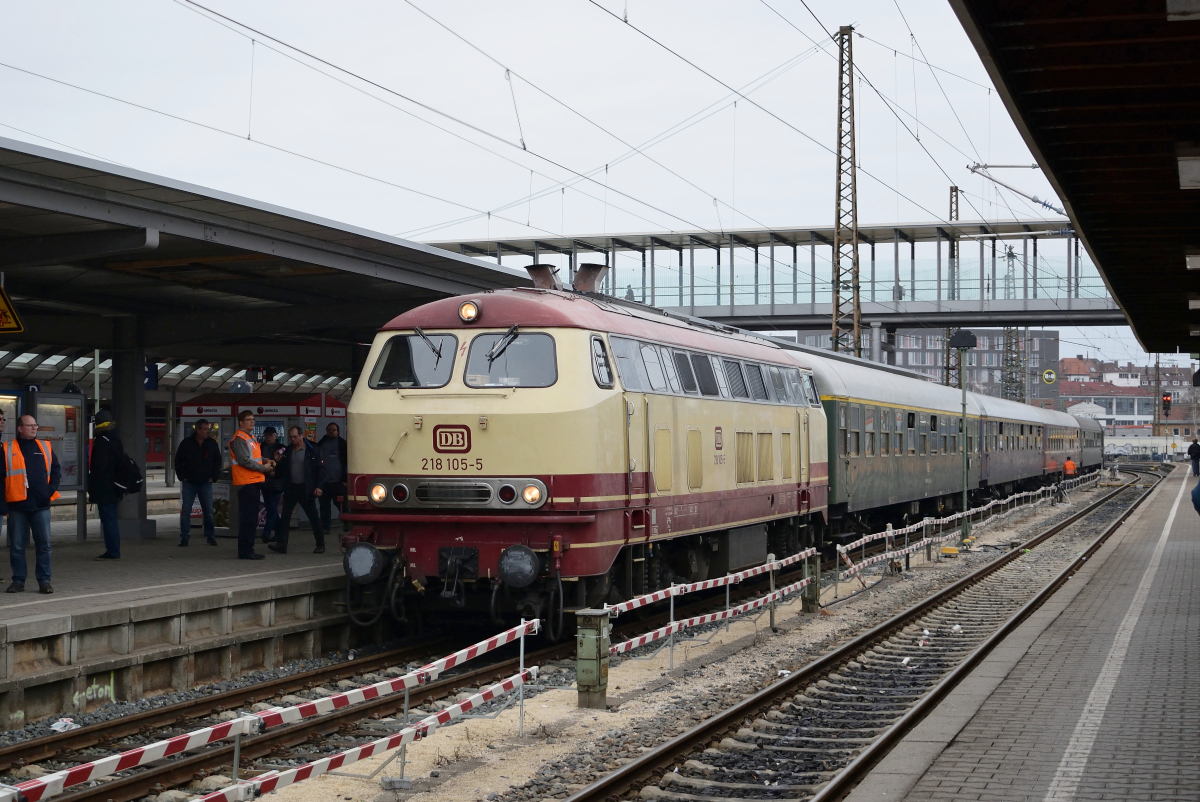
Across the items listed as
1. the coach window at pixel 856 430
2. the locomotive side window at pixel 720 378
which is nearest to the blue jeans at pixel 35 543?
the locomotive side window at pixel 720 378

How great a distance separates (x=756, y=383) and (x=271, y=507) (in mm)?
6541

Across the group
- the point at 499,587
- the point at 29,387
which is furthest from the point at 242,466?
the point at 499,587

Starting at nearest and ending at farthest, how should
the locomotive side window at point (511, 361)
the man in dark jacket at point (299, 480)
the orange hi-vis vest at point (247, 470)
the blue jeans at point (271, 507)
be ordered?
1. the locomotive side window at point (511, 361)
2. the orange hi-vis vest at point (247, 470)
3. the man in dark jacket at point (299, 480)
4. the blue jeans at point (271, 507)

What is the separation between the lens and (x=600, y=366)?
12.2 meters

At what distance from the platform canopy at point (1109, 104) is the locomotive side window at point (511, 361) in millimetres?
4699

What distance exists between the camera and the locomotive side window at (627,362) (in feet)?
41.3

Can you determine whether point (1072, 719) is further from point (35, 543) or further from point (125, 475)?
point (125, 475)

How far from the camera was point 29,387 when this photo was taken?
15586 millimetres

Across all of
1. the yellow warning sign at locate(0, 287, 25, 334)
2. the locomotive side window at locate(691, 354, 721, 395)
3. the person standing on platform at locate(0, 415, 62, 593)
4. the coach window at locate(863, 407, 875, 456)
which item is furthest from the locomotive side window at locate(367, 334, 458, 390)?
the coach window at locate(863, 407, 875, 456)

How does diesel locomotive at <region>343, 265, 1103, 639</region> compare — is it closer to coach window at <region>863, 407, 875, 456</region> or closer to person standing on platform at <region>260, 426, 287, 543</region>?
person standing on platform at <region>260, 426, 287, 543</region>

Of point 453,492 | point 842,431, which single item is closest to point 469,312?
point 453,492

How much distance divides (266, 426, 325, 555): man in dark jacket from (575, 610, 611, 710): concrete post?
707 cm

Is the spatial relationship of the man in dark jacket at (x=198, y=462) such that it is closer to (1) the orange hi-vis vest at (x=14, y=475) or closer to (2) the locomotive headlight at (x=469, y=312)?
(1) the orange hi-vis vest at (x=14, y=475)

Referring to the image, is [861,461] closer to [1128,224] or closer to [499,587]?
[1128,224]
